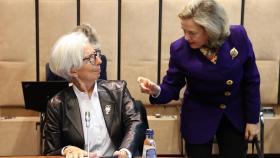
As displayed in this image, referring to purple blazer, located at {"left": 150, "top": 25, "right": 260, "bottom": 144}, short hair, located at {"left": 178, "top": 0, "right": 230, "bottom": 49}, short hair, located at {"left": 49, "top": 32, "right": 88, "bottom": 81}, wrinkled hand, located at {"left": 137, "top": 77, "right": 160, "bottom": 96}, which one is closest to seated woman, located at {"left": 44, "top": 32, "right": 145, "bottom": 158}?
short hair, located at {"left": 49, "top": 32, "right": 88, "bottom": 81}

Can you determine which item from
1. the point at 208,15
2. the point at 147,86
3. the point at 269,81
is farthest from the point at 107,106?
the point at 269,81

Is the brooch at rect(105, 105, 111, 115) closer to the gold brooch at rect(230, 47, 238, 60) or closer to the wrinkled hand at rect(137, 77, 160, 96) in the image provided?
the wrinkled hand at rect(137, 77, 160, 96)

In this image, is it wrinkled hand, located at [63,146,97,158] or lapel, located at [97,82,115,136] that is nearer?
wrinkled hand, located at [63,146,97,158]

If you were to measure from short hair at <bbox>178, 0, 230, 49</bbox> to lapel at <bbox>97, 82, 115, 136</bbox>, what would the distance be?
0.57 m

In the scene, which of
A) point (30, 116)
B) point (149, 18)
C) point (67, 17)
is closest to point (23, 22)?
point (67, 17)

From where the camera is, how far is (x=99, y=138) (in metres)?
2.14

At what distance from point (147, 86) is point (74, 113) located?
0.40 metres

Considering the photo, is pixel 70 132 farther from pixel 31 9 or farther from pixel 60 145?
pixel 31 9

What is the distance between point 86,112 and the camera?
214 centimetres

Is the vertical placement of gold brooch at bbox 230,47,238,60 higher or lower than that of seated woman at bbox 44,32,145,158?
higher

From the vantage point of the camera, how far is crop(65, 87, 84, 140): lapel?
2.11 meters

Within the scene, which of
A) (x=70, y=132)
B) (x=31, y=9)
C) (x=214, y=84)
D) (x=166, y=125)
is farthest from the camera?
(x=166, y=125)

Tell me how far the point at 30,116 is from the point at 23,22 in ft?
2.75

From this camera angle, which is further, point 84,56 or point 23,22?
point 23,22
